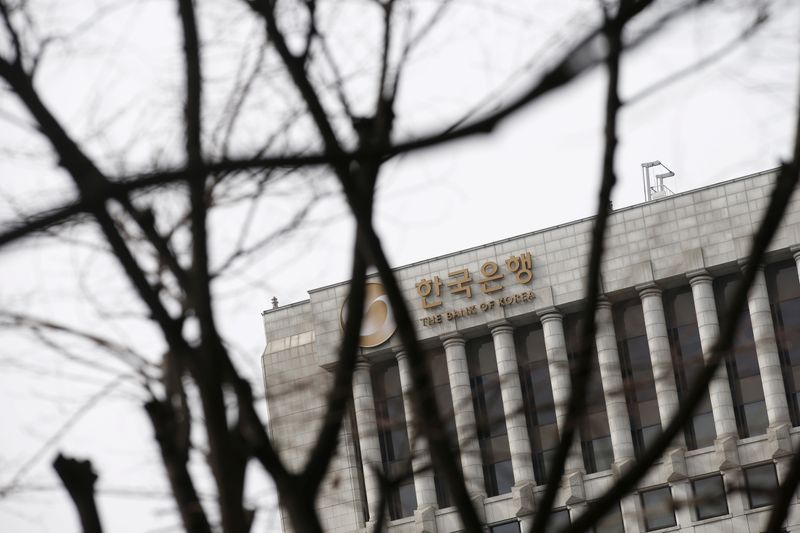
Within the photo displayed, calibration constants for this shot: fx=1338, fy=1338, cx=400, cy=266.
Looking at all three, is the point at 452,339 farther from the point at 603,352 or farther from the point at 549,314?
the point at 603,352

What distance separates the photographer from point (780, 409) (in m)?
41.5

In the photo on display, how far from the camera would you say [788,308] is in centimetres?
4241

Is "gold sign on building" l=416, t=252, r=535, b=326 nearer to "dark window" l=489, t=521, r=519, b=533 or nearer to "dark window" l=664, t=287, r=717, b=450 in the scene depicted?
"dark window" l=664, t=287, r=717, b=450

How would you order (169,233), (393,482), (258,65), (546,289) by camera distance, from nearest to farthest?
(393,482)
(169,233)
(258,65)
(546,289)

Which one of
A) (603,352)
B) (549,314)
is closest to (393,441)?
(549,314)

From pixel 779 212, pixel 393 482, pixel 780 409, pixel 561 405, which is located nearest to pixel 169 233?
pixel 393 482

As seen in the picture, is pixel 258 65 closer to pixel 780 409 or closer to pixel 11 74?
pixel 11 74

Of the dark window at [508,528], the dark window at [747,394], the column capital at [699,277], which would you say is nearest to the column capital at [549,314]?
the column capital at [699,277]

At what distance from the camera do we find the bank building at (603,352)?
41594 millimetres

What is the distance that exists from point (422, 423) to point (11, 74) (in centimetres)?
211

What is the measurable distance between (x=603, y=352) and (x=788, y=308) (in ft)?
19.6

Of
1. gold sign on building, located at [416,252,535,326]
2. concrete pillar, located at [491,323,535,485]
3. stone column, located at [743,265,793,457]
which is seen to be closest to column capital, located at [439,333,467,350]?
gold sign on building, located at [416,252,535,326]

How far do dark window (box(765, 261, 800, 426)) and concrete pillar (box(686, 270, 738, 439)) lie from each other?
181 cm

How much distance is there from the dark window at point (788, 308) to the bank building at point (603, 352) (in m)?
0.04
